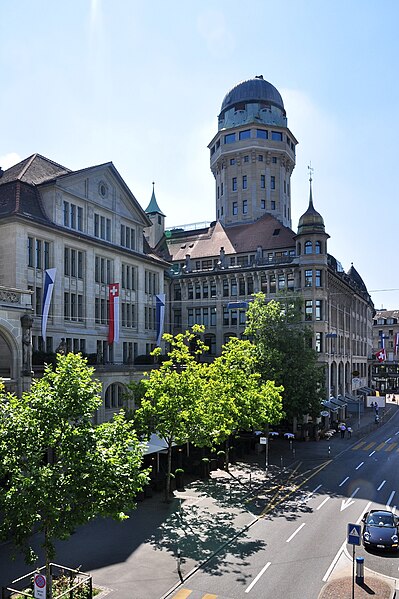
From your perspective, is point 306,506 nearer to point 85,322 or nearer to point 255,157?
point 85,322

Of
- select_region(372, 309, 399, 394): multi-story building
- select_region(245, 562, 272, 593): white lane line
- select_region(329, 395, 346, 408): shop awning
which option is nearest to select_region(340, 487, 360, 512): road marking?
select_region(245, 562, 272, 593): white lane line

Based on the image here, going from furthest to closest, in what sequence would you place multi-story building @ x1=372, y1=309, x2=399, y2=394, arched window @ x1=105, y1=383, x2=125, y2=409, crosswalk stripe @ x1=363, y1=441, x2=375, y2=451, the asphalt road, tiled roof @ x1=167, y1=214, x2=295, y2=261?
multi-story building @ x1=372, y1=309, x2=399, y2=394, tiled roof @ x1=167, y1=214, x2=295, y2=261, crosswalk stripe @ x1=363, y1=441, x2=375, y2=451, arched window @ x1=105, y1=383, x2=125, y2=409, the asphalt road

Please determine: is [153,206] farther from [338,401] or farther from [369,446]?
[369,446]

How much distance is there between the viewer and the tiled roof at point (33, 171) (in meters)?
A: 43.5

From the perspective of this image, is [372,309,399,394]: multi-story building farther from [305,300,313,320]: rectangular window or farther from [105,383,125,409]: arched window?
[105,383,125,409]: arched window

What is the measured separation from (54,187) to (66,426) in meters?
30.5

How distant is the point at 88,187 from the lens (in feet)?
152

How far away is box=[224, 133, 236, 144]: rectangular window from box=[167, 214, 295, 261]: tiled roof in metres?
16.0

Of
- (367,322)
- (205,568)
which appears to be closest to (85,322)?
(205,568)

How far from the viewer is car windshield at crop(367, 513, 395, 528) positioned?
22922mm

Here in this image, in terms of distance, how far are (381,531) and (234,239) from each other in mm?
56634

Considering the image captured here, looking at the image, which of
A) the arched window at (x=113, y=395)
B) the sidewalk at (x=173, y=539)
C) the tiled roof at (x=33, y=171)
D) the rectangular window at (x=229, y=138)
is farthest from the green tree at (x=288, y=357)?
the rectangular window at (x=229, y=138)

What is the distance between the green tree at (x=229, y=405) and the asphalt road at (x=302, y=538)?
461 centimetres

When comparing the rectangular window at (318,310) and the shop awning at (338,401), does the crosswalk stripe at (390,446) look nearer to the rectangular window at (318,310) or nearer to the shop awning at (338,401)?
the shop awning at (338,401)
